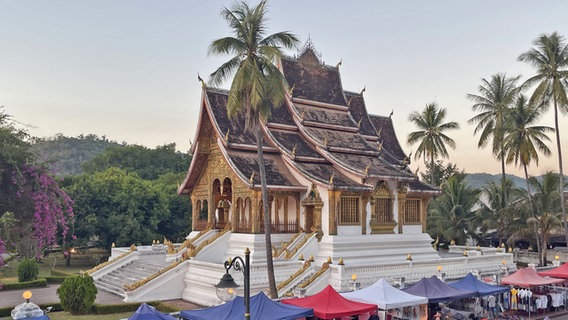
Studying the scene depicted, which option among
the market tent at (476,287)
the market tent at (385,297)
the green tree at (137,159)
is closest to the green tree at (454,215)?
the market tent at (476,287)

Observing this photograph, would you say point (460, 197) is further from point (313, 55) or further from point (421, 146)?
point (313, 55)

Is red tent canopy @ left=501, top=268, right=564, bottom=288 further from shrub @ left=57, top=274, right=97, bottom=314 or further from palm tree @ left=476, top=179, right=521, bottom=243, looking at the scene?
palm tree @ left=476, top=179, right=521, bottom=243

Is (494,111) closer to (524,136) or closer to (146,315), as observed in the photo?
(524,136)

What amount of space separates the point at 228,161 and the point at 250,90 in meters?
5.46

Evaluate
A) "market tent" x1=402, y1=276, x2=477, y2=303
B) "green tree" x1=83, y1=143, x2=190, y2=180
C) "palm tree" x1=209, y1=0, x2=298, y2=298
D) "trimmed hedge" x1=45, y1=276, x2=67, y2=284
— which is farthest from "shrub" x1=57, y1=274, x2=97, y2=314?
"green tree" x1=83, y1=143, x2=190, y2=180

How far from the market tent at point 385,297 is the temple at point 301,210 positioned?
13.4 ft

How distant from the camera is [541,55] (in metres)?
32.0

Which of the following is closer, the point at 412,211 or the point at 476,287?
the point at 476,287

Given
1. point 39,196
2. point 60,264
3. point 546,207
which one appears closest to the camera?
point 39,196

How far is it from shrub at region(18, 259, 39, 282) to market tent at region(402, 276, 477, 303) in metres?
19.7

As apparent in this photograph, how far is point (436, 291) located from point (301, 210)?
31.7 feet

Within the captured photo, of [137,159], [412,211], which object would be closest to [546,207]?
[412,211]

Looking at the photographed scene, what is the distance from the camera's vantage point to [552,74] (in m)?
31.5

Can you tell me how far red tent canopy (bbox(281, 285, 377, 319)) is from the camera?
13.9 m
